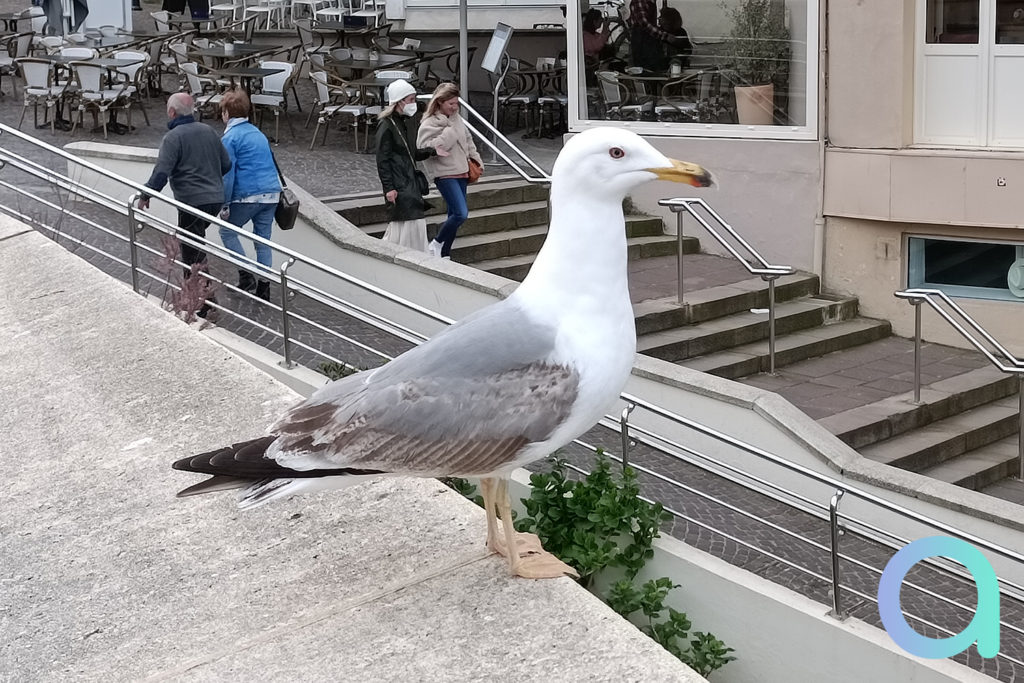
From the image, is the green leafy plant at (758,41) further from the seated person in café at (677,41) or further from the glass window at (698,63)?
the seated person in café at (677,41)

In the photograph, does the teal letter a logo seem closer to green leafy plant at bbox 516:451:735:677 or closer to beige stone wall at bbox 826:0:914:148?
green leafy plant at bbox 516:451:735:677

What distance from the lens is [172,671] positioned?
12.8ft

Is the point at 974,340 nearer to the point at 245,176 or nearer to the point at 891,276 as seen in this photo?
the point at 891,276

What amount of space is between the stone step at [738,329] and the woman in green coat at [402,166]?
2.24m

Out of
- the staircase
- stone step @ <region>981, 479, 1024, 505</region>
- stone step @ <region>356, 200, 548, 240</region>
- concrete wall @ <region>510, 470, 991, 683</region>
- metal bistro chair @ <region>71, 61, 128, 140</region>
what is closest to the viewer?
concrete wall @ <region>510, 470, 991, 683</region>

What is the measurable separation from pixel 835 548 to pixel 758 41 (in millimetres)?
8604

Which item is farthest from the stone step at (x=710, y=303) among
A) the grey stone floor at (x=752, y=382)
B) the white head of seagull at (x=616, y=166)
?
the white head of seagull at (x=616, y=166)

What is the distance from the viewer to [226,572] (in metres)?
4.46

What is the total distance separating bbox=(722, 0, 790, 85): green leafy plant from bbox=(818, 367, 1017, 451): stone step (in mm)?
3758

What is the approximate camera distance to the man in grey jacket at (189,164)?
32.3 ft

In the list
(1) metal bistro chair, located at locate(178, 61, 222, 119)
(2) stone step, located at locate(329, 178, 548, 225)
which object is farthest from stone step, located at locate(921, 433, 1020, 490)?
(1) metal bistro chair, located at locate(178, 61, 222, 119)

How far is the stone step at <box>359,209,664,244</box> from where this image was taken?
12469mm

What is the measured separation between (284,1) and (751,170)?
12.5m

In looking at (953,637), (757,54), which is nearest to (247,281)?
(757,54)
